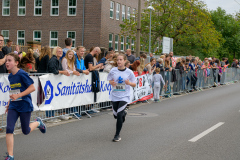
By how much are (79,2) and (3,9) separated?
9949 mm

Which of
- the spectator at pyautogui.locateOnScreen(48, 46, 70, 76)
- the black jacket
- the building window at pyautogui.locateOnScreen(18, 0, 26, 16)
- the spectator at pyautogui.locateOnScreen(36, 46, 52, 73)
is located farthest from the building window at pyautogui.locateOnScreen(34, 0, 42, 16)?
the black jacket

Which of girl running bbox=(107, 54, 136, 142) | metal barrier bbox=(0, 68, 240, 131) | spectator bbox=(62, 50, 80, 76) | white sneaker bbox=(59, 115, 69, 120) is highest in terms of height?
spectator bbox=(62, 50, 80, 76)

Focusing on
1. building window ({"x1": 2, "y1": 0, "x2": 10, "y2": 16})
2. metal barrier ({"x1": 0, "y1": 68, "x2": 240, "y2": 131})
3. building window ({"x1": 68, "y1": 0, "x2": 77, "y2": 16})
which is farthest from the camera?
building window ({"x1": 2, "y1": 0, "x2": 10, "y2": 16})

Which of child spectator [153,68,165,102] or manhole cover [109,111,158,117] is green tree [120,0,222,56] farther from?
manhole cover [109,111,158,117]

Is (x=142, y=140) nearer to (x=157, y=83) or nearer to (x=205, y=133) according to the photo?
(x=205, y=133)

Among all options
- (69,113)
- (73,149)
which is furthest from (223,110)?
(73,149)

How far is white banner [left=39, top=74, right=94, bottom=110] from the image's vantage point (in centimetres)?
989

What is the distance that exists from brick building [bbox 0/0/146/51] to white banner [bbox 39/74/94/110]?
29.0 meters

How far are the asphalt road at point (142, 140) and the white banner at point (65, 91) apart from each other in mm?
663

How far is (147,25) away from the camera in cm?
4147

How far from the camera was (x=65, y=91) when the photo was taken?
35.0ft

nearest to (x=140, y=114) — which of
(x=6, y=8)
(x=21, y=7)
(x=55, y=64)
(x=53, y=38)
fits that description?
(x=55, y=64)

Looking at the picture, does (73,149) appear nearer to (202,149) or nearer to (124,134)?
(124,134)

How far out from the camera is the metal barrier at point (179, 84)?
10.5m
